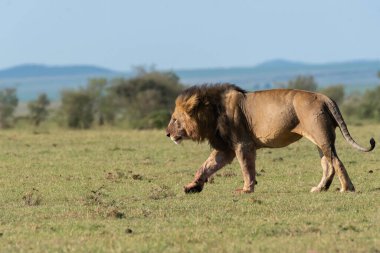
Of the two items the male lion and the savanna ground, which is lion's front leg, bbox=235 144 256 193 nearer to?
the male lion

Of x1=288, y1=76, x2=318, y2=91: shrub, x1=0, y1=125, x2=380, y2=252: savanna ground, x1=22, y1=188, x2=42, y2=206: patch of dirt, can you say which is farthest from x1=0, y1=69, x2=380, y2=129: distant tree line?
x1=22, y1=188, x2=42, y2=206: patch of dirt

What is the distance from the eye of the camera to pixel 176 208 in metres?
10.4

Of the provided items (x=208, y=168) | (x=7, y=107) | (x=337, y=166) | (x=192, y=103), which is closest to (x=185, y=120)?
(x=192, y=103)

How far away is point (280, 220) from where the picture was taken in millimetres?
9242

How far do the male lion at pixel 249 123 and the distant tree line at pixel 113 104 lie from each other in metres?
26.2

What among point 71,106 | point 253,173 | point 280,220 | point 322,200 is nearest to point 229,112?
point 253,173

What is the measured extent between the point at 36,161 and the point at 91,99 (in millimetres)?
26285

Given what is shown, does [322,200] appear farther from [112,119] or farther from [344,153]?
[112,119]

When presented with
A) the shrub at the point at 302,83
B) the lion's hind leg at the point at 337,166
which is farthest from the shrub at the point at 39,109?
the lion's hind leg at the point at 337,166

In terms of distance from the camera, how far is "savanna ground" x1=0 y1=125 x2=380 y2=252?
8.11m

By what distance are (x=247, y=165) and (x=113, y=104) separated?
32.4 metres

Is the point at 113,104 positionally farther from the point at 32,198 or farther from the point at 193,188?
the point at 32,198

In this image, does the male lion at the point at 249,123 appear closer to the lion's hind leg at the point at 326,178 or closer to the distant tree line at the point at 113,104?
the lion's hind leg at the point at 326,178

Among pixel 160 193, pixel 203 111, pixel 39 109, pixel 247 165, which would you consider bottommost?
pixel 39 109
